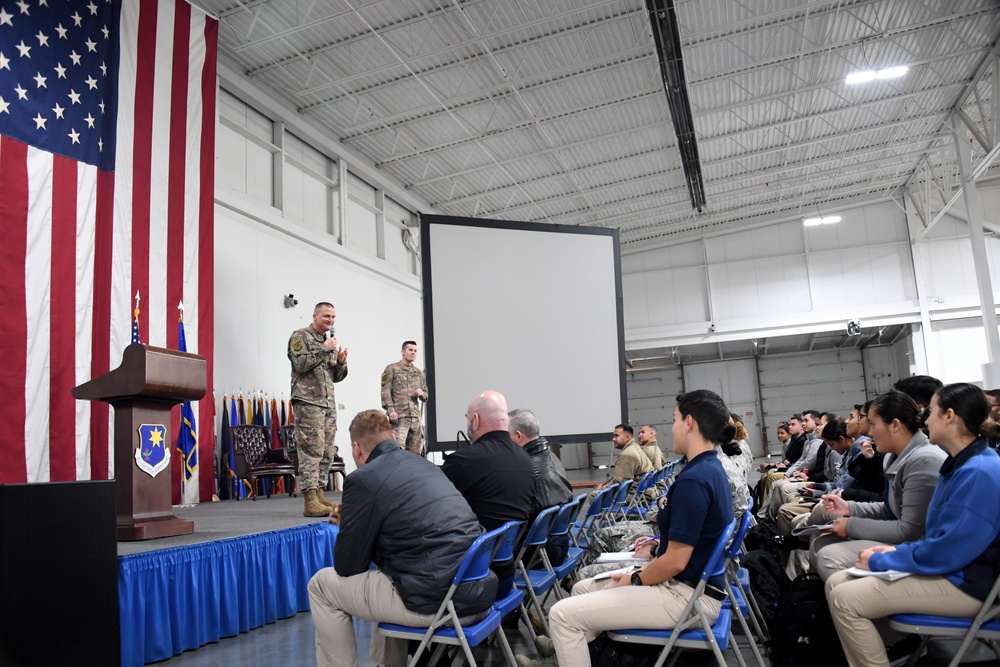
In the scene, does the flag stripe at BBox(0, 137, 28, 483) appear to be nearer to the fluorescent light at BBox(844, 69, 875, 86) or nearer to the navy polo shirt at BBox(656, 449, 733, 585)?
the navy polo shirt at BBox(656, 449, 733, 585)

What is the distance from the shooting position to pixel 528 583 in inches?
114

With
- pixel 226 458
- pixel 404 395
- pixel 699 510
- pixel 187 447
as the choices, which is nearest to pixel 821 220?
pixel 404 395

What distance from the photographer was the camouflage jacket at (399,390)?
6.33 metres

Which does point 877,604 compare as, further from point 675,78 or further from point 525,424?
point 675,78

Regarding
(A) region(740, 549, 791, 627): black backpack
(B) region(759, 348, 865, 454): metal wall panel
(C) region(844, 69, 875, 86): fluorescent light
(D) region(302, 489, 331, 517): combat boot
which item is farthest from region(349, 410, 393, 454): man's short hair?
(B) region(759, 348, 865, 454): metal wall panel

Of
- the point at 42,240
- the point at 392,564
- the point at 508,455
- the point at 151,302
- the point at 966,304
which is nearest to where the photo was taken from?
the point at 392,564

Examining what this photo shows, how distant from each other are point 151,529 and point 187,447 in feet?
11.7

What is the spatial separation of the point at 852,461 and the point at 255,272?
24.0 feet

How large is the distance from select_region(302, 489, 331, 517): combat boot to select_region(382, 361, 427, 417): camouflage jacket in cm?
178

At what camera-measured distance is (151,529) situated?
11.1 feet

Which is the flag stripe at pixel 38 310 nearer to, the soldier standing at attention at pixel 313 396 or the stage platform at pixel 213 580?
the stage platform at pixel 213 580

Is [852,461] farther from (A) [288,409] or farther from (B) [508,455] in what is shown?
(A) [288,409]

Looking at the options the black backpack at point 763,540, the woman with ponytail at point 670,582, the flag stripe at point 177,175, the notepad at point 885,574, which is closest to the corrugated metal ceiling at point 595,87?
the flag stripe at point 177,175

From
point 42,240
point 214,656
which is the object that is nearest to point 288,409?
point 42,240
